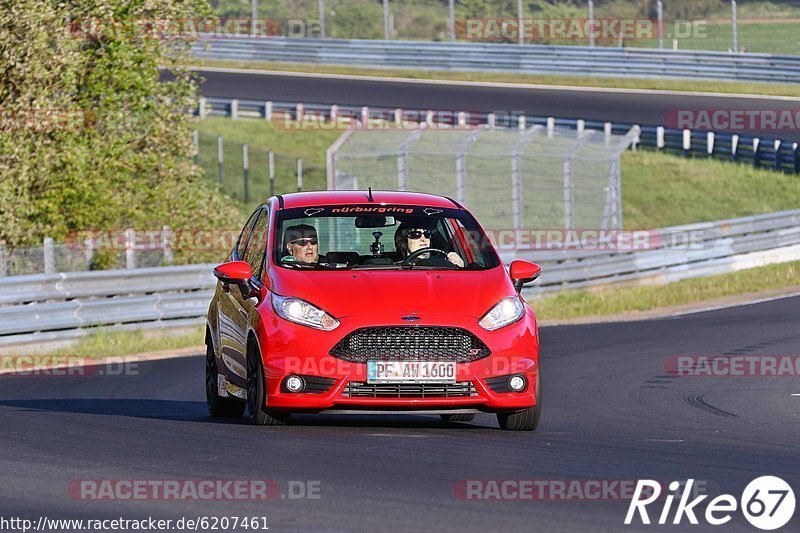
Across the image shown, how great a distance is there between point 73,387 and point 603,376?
5.23 metres

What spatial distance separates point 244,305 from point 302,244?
58 centimetres

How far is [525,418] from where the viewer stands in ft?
33.8

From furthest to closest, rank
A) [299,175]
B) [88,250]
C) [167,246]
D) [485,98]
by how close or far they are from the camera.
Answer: [485,98], [299,175], [167,246], [88,250]

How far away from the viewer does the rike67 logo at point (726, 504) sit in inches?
274

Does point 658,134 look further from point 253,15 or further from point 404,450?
point 404,450

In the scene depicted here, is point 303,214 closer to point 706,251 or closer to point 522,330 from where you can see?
point 522,330

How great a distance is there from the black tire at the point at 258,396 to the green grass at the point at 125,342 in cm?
918

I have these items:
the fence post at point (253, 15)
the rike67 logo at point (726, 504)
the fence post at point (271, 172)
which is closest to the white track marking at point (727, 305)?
the fence post at point (271, 172)

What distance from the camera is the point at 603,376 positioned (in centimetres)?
1558

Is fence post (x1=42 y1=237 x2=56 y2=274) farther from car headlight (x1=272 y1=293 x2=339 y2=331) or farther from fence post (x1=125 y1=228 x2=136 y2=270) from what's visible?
car headlight (x1=272 y1=293 x2=339 y2=331)

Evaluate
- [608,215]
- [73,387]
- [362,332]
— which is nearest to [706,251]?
[608,215]

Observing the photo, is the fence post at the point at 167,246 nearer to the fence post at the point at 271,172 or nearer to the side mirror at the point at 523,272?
the fence post at the point at 271,172

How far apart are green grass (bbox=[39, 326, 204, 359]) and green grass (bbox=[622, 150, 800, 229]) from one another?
17.9 meters

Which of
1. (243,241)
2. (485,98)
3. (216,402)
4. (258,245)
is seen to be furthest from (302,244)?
(485,98)
